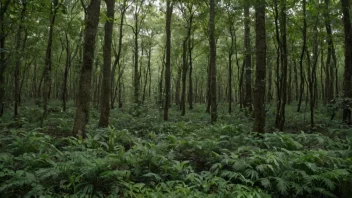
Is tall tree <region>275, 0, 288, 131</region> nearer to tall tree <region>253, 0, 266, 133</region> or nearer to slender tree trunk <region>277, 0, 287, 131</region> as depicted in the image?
slender tree trunk <region>277, 0, 287, 131</region>

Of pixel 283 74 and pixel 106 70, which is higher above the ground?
pixel 106 70

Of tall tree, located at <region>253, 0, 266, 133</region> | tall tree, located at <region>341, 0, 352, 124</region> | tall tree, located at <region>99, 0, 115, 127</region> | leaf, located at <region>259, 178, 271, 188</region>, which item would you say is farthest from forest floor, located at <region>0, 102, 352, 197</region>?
tall tree, located at <region>341, 0, 352, 124</region>

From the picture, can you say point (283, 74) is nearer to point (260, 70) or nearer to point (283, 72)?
point (283, 72)

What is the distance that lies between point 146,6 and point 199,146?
18.1 meters

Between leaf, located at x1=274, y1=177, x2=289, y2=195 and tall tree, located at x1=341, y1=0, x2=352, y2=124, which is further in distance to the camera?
tall tree, located at x1=341, y1=0, x2=352, y2=124

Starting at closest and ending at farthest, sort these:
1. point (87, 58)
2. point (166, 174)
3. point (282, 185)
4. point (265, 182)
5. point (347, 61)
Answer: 1. point (282, 185)
2. point (265, 182)
3. point (166, 174)
4. point (87, 58)
5. point (347, 61)

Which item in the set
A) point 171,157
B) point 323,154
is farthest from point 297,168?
point 171,157

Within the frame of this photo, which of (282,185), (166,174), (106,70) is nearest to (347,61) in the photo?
(282,185)

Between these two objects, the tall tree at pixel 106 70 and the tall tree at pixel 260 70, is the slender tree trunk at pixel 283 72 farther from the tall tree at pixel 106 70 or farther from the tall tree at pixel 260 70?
the tall tree at pixel 106 70

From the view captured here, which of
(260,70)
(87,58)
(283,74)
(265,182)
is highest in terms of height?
(87,58)

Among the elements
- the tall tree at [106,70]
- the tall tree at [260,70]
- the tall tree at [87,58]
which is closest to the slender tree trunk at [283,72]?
the tall tree at [260,70]

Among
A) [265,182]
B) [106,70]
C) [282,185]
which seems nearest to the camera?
[282,185]

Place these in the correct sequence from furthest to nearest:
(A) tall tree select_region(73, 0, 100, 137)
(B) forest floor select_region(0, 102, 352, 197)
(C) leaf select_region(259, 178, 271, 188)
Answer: (A) tall tree select_region(73, 0, 100, 137), (C) leaf select_region(259, 178, 271, 188), (B) forest floor select_region(0, 102, 352, 197)

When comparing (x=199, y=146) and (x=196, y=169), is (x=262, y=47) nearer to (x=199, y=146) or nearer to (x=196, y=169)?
(x=199, y=146)
